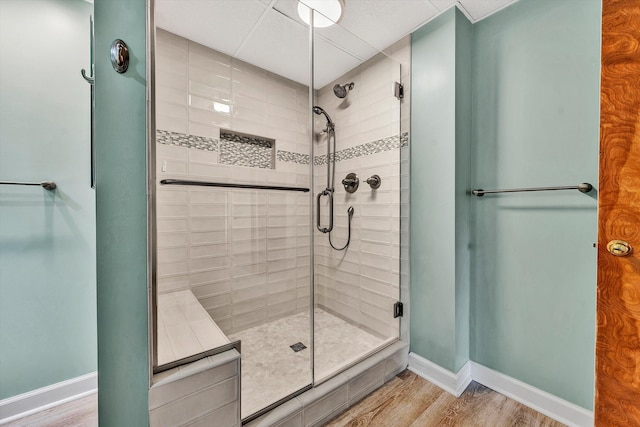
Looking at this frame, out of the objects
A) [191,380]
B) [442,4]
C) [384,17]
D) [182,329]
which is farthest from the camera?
[384,17]

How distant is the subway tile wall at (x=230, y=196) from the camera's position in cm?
124

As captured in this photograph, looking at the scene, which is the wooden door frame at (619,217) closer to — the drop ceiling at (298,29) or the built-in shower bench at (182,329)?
the drop ceiling at (298,29)

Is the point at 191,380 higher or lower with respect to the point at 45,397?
higher

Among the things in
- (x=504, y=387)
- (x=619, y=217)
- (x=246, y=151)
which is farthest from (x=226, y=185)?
(x=504, y=387)

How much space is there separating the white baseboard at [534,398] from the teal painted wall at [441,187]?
15cm

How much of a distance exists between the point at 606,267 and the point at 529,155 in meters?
0.71

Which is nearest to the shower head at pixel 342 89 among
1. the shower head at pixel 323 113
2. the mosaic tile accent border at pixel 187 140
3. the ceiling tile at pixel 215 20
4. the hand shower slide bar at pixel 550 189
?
the shower head at pixel 323 113

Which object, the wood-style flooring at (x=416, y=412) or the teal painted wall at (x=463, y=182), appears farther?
the teal painted wall at (x=463, y=182)

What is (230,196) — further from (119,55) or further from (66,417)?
(66,417)

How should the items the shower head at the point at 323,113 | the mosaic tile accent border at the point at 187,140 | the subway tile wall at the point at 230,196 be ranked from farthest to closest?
the shower head at the point at 323,113 → the subway tile wall at the point at 230,196 → the mosaic tile accent border at the point at 187,140

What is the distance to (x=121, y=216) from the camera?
83 centimetres

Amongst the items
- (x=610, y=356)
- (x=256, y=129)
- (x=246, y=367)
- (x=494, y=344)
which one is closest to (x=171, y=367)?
(x=246, y=367)

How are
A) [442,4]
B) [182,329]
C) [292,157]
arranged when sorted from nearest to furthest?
1. [182,329]
2. [442,4]
3. [292,157]

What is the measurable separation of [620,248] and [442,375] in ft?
3.68
